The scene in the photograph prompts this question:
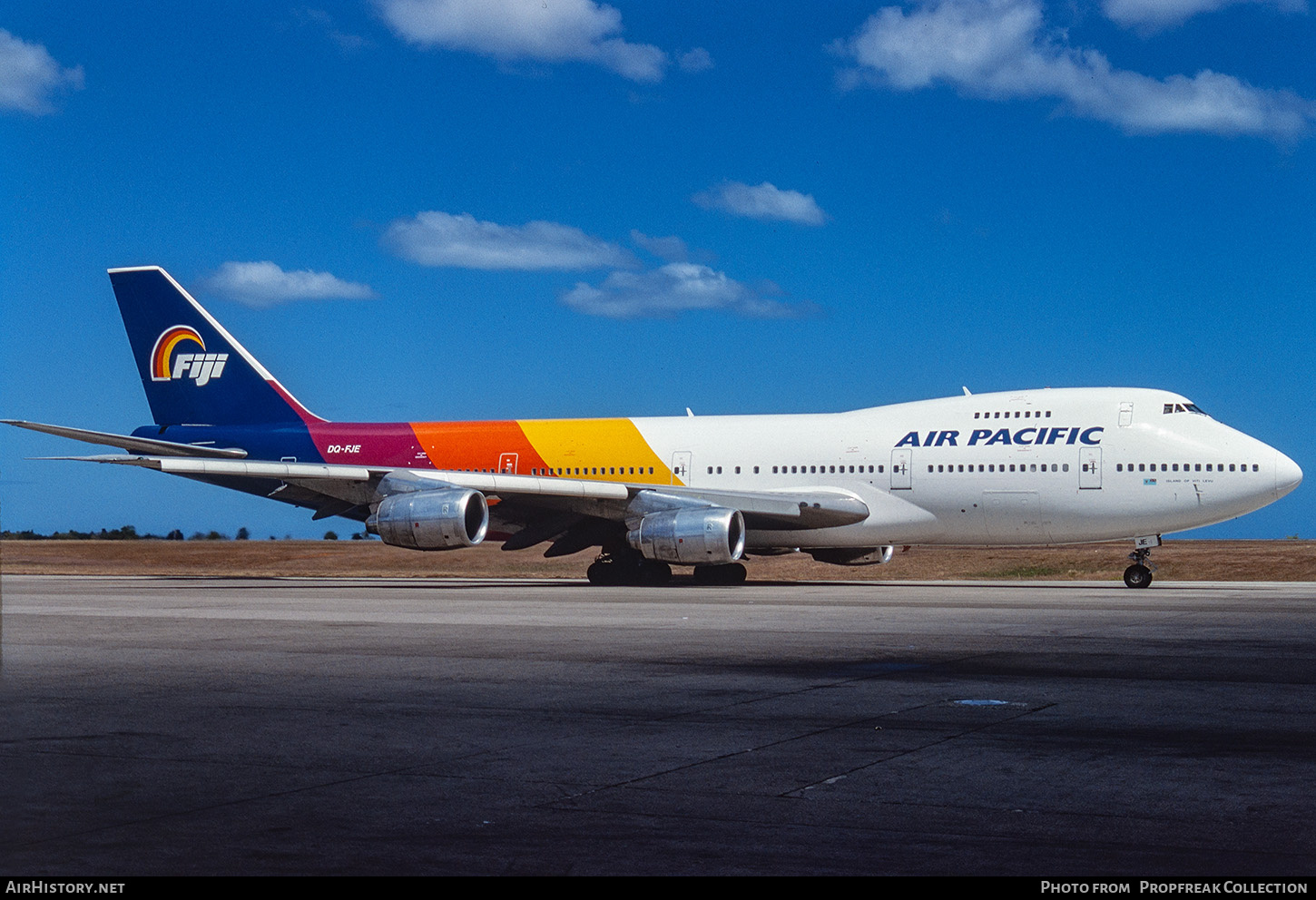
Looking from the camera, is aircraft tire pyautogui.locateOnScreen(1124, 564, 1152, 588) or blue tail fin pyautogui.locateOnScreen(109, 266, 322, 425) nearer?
aircraft tire pyautogui.locateOnScreen(1124, 564, 1152, 588)

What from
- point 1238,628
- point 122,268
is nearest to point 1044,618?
point 1238,628

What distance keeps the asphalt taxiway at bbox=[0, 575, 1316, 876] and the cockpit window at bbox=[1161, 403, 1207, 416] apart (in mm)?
11569

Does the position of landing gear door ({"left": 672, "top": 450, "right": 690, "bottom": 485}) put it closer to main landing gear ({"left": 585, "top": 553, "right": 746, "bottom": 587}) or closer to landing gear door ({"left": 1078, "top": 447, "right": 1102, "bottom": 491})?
main landing gear ({"left": 585, "top": 553, "right": 746, "bottom": 587})

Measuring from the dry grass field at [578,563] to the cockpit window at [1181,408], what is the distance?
26.7 feet

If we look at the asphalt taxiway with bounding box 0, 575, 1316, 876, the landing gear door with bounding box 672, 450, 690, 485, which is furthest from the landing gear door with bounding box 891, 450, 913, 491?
the asphalt taxiway with bounding box 0, 575, 1316, 876

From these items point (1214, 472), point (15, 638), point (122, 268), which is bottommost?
point (15, 638)

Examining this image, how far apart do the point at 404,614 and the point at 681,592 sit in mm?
7823

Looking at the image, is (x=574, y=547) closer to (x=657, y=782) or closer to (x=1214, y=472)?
(x=1214, y=472)

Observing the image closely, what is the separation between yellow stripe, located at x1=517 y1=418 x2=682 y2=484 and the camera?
31219mm

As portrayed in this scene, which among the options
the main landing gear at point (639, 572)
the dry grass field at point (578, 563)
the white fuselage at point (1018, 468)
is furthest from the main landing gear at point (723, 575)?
the dry grass field at point (578, 563)

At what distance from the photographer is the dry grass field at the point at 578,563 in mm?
35969

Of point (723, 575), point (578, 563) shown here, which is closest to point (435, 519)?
point (723, 575)

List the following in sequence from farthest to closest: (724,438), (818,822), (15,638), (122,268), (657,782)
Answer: (122,268) < (724,438) < (15,638) < (657,782) < (818,822)

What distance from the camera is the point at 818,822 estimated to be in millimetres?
5773
